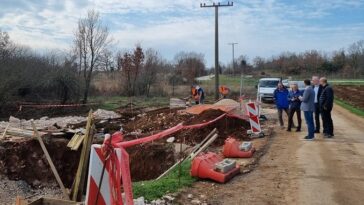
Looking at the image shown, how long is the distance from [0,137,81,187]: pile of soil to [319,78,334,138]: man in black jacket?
8.37 m

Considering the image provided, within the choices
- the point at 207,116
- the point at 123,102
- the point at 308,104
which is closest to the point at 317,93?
the point at 308,104

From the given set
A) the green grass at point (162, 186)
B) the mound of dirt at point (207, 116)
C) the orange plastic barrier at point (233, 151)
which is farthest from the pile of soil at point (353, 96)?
the green grass at point (162, 186)

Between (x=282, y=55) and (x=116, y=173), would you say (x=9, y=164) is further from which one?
(x=282, y=55)

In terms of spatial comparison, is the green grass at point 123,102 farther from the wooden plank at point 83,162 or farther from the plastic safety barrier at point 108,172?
the plastic safety barrier at point 108,172

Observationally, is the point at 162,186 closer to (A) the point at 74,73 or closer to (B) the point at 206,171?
(B) the point at 206,171

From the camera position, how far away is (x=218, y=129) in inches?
631

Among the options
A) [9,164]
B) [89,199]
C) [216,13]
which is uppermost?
[216,13]

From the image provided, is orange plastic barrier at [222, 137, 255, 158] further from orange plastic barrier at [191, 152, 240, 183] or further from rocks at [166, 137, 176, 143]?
rocks at [166, 137, 176, 143]

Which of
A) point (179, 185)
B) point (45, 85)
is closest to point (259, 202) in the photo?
point (179, 185)

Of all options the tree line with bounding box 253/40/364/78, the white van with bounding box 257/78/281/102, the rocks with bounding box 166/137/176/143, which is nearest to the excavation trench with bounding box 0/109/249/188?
the rocks with bounding box 166/137/176/143

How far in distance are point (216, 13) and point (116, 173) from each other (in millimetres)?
33720

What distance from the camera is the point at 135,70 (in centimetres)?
5075

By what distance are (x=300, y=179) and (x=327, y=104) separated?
20.2 feet

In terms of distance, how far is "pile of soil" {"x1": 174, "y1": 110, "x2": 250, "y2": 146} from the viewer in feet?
49.2
